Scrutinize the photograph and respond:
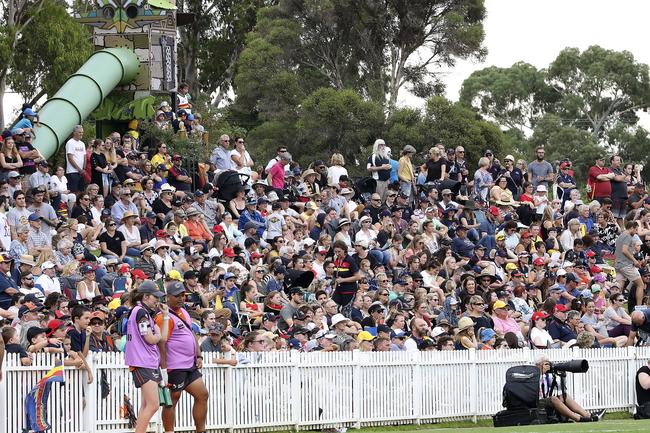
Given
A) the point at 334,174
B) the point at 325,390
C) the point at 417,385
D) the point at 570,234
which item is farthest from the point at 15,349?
the point at 570,234

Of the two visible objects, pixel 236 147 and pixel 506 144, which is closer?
pixel 236 147

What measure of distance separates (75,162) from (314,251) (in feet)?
15.8

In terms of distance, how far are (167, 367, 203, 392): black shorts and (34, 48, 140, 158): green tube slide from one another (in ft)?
55.0

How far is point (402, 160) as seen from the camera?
105 ft

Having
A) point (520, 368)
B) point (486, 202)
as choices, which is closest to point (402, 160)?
point (486, 202)

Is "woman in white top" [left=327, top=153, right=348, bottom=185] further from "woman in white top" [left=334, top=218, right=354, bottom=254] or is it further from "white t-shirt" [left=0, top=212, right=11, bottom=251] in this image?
"white t-shirt" [left=0, top=212, right=11, bottom=251]

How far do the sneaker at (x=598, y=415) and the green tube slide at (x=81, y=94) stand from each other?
1469 cm

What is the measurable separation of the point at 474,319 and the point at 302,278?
304 cm

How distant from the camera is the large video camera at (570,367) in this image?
1981 centimetres

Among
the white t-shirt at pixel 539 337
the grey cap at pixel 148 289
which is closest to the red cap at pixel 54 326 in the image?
the grey cap at pixel 148 289

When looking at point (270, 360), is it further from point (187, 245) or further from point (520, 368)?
point (187, 245)

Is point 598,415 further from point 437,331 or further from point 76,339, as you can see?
point 76,339

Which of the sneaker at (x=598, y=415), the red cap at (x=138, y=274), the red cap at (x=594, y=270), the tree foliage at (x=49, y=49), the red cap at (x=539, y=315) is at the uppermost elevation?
the tree foliage at (x=49, y=49)

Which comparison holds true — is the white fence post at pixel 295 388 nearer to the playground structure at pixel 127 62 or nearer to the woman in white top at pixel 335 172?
the woman in white top at pixel 335 172
